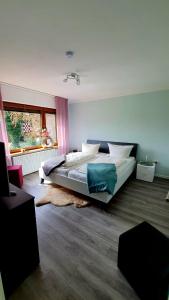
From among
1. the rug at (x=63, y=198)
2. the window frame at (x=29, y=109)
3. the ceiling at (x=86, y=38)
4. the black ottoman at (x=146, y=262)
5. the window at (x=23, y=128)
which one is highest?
the ceiling at (x=86, y=38)

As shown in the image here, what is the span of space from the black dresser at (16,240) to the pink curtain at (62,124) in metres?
3.49

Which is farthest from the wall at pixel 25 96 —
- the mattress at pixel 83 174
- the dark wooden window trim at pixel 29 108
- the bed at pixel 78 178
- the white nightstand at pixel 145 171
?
the white nightstand at pixel 145 171

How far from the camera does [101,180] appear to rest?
2.31m

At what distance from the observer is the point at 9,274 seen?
3.87 ft

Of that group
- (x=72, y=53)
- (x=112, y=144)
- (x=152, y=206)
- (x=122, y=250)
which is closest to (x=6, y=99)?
(x=72, y=53)

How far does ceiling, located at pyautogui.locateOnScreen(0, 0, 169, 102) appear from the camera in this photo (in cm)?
113

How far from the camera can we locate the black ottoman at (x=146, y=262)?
1014 millimetres

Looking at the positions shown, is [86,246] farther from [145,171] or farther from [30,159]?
[30,159]

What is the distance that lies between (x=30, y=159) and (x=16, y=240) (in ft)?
9.38

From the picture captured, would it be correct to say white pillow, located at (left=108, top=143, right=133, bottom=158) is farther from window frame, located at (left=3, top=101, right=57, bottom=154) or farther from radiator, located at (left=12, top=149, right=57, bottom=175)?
window frame, located at (left=3, top=101, right=57, bottom=154)

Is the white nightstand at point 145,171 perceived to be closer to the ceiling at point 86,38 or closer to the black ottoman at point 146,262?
the ceiling at point 86,38

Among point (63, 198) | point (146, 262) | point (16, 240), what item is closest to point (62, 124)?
point (63, 198)

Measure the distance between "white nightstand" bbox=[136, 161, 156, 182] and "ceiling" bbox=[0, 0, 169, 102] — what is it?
1986mm

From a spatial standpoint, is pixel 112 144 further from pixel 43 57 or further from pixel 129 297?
pixel 129 297
